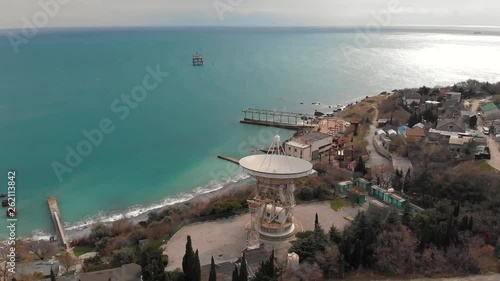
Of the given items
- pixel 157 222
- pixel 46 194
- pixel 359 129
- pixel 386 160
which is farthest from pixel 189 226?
pixel 359 129

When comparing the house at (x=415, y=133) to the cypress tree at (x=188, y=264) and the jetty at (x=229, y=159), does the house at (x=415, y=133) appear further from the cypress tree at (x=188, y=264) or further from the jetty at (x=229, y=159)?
the cypress tree at (x=188, y=264)

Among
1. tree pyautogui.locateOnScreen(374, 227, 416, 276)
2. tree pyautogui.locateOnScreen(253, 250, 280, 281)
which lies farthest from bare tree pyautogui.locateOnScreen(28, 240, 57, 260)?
tree pyautogui.locateOnScreen(374, 227, 416, 276)

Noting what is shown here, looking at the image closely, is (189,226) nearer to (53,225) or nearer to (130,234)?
(130,234)

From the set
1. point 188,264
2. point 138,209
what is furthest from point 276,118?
point 188,264

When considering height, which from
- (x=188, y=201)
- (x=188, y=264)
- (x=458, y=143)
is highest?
(x=458, y=143)

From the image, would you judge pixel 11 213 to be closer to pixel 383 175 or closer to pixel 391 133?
pixel 383 175

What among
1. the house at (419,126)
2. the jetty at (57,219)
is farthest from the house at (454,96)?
the jetty at (57,219)

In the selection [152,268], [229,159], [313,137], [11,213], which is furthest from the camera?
[229,159]
